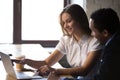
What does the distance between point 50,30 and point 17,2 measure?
2.00 ft

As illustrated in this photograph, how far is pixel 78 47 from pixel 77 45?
22 mm

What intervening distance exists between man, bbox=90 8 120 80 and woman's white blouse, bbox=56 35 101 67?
19.8 inches

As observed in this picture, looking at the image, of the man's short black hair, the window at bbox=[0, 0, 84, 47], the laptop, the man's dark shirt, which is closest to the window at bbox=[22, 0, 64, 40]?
the window at bbox=[0, 0, 84, 47]

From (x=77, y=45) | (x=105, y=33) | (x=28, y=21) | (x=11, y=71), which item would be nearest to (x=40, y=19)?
(x=28, y=21)

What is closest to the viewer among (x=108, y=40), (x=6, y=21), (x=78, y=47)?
(x=108, y=40)

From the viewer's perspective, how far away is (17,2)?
14.2 feet

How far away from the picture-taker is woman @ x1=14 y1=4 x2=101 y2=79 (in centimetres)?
240

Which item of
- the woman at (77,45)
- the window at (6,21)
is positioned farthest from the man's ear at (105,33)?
the window at (6,21)

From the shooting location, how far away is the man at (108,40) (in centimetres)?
175

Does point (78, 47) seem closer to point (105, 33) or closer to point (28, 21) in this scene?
point (105, 33)

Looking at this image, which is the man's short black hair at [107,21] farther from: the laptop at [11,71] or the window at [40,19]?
the window at [40,19]

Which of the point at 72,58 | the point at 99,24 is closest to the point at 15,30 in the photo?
the point at 72,58

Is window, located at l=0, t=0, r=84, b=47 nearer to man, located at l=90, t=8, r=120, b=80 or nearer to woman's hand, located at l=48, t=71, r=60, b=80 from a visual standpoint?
woman's hand, located at l=48, t=71, r=60, b=80

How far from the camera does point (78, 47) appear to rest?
260 centimetres
